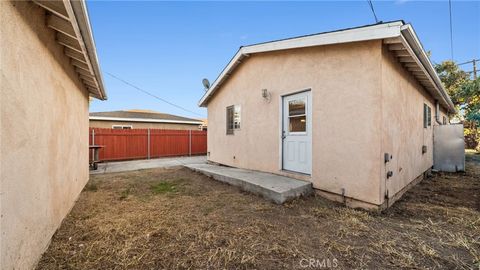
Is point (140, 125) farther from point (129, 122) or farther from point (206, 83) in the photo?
point (206, 83)

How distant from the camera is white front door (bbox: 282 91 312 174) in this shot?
4763 mm

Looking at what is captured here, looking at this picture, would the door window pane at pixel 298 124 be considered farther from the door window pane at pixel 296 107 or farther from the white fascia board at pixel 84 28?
the white fascia board at pixel 84 28

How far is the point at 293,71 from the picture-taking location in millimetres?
5090

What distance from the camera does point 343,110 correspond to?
406 cm

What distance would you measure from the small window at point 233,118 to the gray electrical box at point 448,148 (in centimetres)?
787

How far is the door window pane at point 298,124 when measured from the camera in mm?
4887

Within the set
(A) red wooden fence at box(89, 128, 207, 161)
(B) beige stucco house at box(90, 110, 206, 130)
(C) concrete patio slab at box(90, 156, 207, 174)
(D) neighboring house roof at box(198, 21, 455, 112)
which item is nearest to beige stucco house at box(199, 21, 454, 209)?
(D) neighboring house roof at box(198, 21, 455, 112)

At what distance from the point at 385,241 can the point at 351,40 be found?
10.8 ft

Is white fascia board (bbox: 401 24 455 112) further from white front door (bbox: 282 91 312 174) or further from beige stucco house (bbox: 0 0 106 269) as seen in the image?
beige stucco house (bbox: 0 0 106 269)

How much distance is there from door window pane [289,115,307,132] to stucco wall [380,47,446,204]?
1.57m

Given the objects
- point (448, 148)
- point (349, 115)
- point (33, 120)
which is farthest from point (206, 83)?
point (448, 148)

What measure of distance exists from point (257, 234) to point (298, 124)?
2.97 meters

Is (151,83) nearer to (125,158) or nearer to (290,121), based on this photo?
(125,158)

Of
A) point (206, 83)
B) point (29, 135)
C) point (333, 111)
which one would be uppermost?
point (206, 83)
